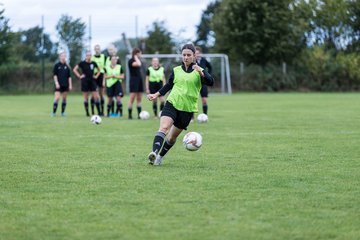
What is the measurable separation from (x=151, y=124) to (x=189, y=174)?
379 inches

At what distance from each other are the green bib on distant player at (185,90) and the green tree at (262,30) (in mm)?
38029

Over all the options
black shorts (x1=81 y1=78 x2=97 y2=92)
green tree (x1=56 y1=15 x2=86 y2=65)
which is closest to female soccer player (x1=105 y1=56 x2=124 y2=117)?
black shorts (x1=81 y1=78 x2=97 y2=92)

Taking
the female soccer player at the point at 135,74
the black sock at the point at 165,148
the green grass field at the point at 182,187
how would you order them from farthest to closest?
the female soccer player at the point at 135,74, the black sock at the point at 165,148, the green grass field at the point at 182,187

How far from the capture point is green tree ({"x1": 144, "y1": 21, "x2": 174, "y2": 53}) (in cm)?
5190

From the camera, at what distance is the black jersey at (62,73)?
74.4 ft

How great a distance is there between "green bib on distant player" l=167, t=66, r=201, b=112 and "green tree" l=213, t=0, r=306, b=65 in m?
38.0

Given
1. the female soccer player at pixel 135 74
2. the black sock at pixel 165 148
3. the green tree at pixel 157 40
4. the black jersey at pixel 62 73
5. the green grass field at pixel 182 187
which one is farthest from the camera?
the green tree at pixel 157 40

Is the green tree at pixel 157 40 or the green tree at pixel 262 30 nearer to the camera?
the green tree at pixel 262 30

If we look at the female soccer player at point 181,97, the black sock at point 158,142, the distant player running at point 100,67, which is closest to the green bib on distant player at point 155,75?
the distant player running at point 100,67

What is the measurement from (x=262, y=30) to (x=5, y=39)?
16.6m

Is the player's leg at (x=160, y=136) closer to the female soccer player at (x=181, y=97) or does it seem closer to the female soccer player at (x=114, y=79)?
the female soccer player at (x=181, y=97)

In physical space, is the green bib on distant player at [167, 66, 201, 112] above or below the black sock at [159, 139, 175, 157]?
above

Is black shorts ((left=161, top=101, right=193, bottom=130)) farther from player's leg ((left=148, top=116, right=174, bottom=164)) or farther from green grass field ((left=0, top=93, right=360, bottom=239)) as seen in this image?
green grass field ((left=0, top=93, right=360, bottom=239))

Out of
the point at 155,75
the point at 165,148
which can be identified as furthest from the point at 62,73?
the point at 165,148
